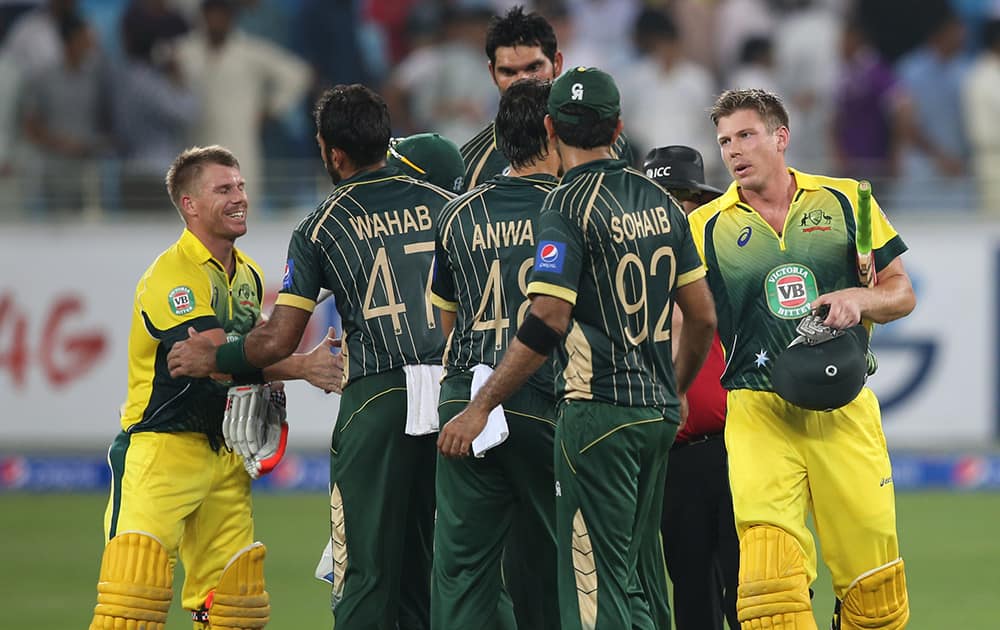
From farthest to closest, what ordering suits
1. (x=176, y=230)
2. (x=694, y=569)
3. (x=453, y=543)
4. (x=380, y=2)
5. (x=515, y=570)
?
(x=380, y=2) < (x=176, y=230) < (x=694, y=569) < (x=515, y=570) < (x=453, y=543)

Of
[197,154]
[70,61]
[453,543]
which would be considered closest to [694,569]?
[453,543]

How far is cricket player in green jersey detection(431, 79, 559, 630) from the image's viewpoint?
6.41 m

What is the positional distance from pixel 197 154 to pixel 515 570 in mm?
2485

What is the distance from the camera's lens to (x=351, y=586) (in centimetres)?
688

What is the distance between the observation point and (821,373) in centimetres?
653

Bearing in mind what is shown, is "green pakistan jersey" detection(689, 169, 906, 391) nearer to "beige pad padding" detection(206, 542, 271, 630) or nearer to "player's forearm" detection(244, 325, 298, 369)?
"player's forearm" detection(244, 325, 298, 369)

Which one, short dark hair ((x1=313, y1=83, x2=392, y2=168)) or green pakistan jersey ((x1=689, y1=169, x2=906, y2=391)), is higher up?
short dark hair ((x1=313, y1=83, x2=392, y2=168))

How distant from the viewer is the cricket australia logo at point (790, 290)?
6.87 meters

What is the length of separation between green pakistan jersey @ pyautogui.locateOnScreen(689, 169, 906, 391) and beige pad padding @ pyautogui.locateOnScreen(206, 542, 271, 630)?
90.8 inches

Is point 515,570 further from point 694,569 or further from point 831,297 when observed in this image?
point 831,297

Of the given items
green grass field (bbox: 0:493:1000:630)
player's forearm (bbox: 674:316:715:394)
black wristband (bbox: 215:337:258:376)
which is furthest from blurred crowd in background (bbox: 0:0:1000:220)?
player's forearm (bbox: 674:316:715:394)

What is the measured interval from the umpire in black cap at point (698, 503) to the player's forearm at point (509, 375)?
1.54 m

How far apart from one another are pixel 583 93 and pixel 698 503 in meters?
2.27

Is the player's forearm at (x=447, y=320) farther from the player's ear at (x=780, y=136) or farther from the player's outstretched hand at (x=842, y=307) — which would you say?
the player's ear at (x=780, y=136)
